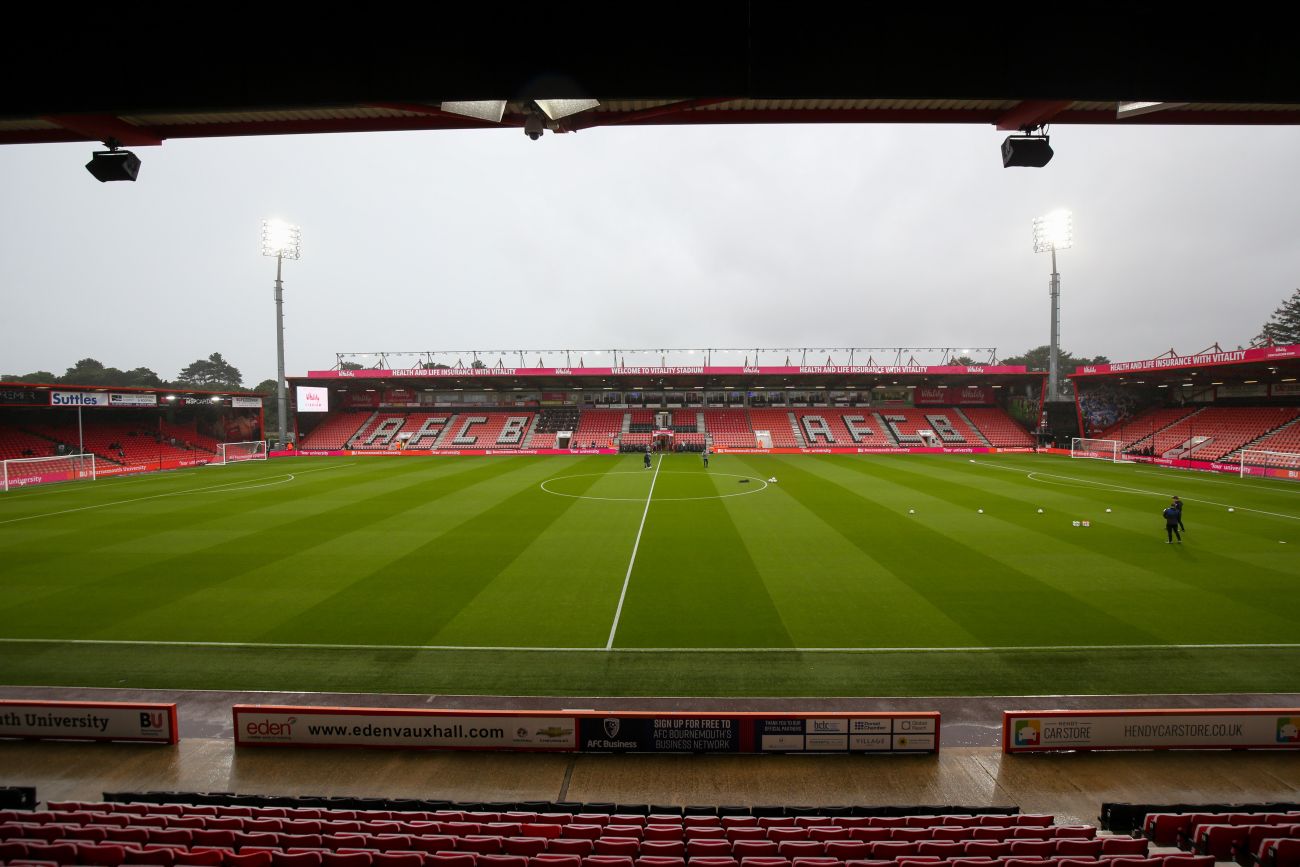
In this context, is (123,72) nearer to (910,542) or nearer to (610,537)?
(610,537)

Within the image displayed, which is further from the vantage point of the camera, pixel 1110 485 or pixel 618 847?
pixel 1110 485

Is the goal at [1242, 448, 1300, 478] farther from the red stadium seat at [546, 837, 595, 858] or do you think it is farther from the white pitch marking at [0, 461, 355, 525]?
the white pitch marking at [0, 461, 355, 525]

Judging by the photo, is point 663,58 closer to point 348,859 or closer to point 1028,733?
point 348,859

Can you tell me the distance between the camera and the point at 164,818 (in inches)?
188

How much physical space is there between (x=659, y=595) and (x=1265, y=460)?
1690 inches

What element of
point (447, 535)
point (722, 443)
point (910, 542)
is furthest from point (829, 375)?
point (447, 535)

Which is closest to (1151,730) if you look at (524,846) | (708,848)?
(708,848)

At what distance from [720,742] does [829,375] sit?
4542cm

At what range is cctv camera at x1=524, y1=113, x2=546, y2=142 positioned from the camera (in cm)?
483

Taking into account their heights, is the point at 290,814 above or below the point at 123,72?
below

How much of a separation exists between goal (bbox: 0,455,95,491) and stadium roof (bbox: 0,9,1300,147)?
4070 cm

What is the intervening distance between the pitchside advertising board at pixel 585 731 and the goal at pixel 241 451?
4699 centimetres

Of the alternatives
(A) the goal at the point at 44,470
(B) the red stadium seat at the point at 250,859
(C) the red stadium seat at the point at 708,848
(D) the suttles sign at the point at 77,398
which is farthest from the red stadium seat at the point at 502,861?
(D) the suttles sign at the point at 77,398

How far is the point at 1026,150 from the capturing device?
18.3ft
